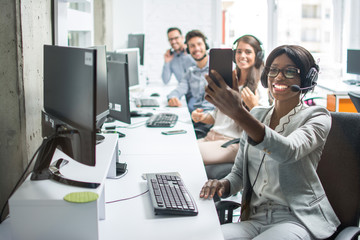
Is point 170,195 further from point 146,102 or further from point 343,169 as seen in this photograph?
point 146,102

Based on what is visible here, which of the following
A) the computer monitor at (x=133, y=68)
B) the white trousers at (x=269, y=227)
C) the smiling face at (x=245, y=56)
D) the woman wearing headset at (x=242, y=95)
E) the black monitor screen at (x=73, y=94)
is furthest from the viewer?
the computer monitor at (x=133, y=68)

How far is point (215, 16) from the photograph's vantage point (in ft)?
17.8

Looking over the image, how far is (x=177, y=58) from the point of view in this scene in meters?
4.94

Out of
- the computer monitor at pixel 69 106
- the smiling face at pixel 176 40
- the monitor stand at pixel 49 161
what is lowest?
the monitor stand at pixel 49 161

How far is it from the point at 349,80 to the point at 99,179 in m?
4.46

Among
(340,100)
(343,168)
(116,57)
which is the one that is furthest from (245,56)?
(340,100)

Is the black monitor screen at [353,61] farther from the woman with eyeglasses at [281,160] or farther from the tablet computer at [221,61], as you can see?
the tablet computer at [221,61]

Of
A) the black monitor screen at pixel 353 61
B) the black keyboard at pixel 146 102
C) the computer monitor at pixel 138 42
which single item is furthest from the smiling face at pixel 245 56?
the black monitor screen at pixel 353 61

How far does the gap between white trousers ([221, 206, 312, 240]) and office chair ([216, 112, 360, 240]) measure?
0.17 m

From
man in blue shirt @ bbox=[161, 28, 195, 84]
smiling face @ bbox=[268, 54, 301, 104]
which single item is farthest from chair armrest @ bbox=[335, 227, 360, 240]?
man in blue shirt @ bbox=[161, 28, 195, 84]

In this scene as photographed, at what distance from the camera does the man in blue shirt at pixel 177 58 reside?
4895 mm

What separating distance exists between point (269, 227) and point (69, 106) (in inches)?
32.7

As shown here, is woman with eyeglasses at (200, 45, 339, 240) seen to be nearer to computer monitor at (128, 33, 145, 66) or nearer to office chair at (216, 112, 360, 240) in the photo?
office chair at (216, 112, 360, 240)

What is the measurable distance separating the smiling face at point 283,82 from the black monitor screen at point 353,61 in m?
3.73
